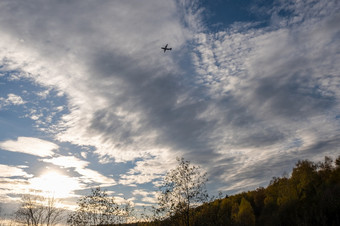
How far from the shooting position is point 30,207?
45188mm

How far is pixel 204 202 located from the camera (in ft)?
124

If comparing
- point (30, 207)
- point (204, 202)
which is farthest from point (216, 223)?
point (30, 207)

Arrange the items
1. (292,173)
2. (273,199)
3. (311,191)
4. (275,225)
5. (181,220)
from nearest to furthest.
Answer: (181,220) < (275,225) < (311,191) < (292,173) < (273,199)

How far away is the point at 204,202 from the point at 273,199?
69.6m

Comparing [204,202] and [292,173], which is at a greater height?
[292,173]

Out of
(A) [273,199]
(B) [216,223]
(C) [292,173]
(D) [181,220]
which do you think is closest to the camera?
(B) [216,223]

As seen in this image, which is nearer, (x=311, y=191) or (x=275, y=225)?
(x=275, y=225)

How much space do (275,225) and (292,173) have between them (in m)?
29.8

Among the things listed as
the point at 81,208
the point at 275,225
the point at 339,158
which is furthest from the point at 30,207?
the point at 339,158

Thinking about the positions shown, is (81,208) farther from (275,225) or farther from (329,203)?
(329,203)

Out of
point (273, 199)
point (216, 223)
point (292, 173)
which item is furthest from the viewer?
point (273, 199)

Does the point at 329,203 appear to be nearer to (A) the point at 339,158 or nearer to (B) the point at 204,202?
(A) the point at 339,158

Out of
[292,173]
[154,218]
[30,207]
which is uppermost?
[292,173]

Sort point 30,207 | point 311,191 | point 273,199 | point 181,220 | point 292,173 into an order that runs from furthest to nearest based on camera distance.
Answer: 1. point 273,199
2. point 292,173
3. point 311,191
4. point 30,207
5. point 181,220
